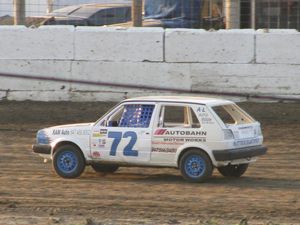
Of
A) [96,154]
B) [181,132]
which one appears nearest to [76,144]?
[96,154]

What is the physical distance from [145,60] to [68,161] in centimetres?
605

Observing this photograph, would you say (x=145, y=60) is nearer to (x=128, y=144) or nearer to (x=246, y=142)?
(x=128, y=144)

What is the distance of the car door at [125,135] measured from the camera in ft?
37.1

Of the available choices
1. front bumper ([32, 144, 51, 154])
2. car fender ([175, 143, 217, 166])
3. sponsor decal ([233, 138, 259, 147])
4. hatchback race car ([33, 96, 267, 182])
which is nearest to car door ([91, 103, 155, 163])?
hatchback race car ([33, 96, 267, 182])

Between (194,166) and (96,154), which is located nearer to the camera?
(194,166)

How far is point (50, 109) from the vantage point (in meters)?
17.0

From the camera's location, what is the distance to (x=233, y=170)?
38.7ft

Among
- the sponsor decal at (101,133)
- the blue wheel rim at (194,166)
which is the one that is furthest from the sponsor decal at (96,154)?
the blue wheel rim at (194,166)

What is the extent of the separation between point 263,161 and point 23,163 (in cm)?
361

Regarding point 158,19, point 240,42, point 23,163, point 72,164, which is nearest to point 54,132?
point 72,164

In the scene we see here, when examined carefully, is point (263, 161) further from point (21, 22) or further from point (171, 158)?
point (21, 22)

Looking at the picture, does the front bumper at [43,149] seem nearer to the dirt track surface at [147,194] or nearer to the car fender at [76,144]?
the car fender at [76,144]

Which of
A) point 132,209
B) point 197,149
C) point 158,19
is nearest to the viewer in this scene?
point 132,209

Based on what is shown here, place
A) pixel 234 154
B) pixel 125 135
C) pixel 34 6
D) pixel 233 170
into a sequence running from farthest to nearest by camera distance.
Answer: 1. pixel 34 6
2. pixel 233 170
3. pixel 125 135
4. pixel 234 154
